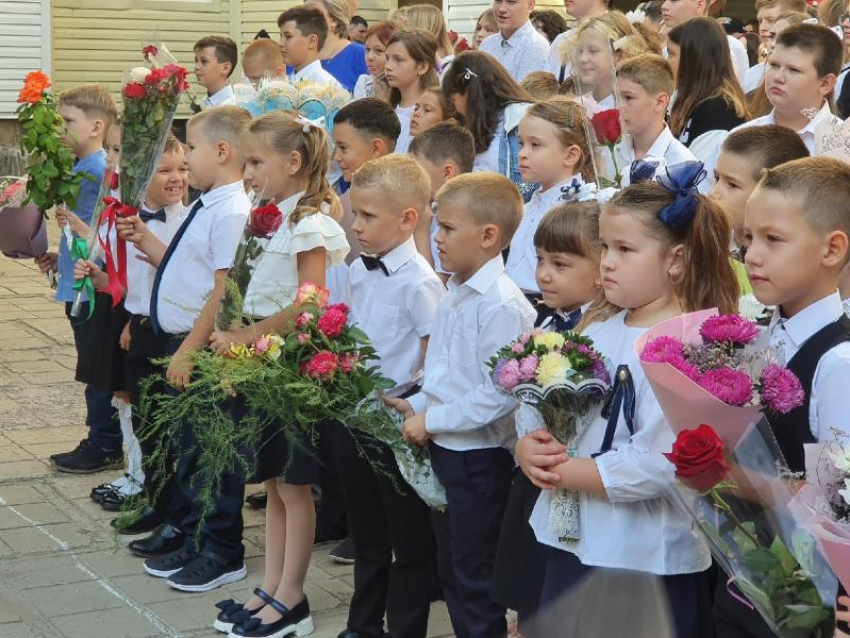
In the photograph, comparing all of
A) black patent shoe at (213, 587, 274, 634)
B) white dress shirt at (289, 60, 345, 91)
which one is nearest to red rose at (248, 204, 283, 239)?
black patent shoe at (213, 587, 274, 634)

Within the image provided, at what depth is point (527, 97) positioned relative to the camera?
22.1 feet

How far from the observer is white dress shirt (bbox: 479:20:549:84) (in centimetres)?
905

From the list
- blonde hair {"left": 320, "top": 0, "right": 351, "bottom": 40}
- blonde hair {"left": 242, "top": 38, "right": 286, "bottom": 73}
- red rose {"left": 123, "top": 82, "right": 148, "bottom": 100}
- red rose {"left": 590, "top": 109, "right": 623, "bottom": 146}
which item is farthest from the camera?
blonde hair {"left": 320, "top": 0, "right": 351, "bottom": 40}

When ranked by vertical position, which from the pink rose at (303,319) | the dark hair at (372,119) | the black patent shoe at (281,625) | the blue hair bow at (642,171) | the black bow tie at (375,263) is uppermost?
the blue hair bow at (642,171)

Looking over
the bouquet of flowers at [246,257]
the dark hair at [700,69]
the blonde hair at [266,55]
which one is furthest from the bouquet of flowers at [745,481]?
the blonde hair at [266,55]

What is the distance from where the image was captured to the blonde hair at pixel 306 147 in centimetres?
518

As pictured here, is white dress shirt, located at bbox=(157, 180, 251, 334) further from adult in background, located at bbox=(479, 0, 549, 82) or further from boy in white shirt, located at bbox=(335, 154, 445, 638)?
adult in background, located at bbox=(479, 0, 549, 82)

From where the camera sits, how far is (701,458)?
9.04 feet

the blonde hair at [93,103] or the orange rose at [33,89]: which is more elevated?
the orange rose at [33,89]

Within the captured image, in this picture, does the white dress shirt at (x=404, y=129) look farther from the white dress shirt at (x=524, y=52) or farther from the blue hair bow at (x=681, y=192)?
the blue hair bow at (x=681, y=192)

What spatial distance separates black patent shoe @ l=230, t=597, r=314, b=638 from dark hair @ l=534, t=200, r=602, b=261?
6.05ft

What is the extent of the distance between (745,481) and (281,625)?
267cm

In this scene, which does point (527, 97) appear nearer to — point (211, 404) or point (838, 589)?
point (211, 404)

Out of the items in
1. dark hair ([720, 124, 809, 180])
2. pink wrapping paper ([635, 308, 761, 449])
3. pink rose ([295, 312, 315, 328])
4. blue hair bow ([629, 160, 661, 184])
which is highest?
dark hair ([720, 124, 809, 180])
